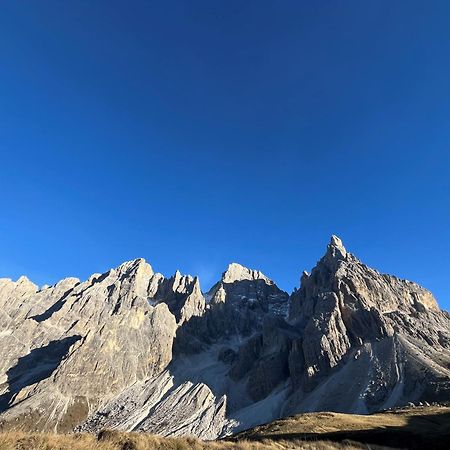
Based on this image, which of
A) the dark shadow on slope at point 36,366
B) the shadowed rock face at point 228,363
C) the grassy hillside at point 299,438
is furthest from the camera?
the dark shadow on slope at point 36,366

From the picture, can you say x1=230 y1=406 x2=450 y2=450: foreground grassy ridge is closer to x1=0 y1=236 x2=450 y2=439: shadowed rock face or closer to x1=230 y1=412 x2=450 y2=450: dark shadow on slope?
x1=230 y1=412 x2=450 y2=450: dark shadow on slope

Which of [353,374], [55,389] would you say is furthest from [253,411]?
[55,389]

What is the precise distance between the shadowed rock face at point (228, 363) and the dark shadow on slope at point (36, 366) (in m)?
0.56

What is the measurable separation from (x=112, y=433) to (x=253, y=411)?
456ft

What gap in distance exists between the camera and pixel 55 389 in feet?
476

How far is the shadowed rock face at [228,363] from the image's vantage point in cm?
11975

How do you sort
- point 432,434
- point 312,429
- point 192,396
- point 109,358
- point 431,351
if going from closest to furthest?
point 432,434
point 312,429
point 431,351
point 192,396
point 109,358

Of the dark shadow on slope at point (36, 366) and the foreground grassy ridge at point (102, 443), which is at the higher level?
the dark shadow on slope at point (36, 366)

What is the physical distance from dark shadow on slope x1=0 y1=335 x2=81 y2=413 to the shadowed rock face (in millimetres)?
565

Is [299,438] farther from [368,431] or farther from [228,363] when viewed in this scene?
[228,363]

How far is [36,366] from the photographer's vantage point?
16662 cm

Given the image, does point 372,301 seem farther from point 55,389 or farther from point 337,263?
point 55,389

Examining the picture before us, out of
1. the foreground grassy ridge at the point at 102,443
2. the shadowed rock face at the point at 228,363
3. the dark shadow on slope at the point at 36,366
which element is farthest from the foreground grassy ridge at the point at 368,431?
the dark shadow on slope at the point at 36,366

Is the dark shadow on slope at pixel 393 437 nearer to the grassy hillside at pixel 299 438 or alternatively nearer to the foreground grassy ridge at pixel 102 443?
the grassy hillside at pixel 299 438
